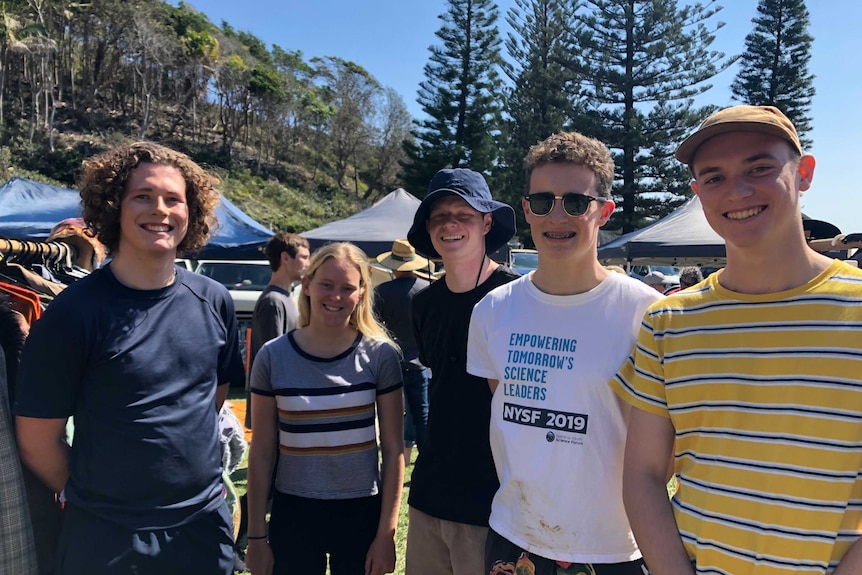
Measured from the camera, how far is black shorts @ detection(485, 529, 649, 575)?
1604mm

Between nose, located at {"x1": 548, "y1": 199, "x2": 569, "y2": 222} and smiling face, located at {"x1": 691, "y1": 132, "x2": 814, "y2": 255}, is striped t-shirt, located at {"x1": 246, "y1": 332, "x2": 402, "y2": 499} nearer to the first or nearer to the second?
nose, located at {"x1": 548, "y1": 199, "x2": 569, "y2": 222}

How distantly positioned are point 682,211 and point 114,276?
12.6 m

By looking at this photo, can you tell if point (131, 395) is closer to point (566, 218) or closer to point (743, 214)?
Result: point (566, 218)

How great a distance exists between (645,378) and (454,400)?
803 mm

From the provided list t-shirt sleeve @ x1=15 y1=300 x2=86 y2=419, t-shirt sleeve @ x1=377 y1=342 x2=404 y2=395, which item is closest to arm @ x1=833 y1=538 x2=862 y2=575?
t-shirt sleeve @ x1=377 y1=342 x2=404 y2=395

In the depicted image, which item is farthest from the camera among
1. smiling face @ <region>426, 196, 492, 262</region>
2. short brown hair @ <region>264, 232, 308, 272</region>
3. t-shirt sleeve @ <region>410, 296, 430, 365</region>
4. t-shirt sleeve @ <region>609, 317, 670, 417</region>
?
short brown hair @ <region>264, 232, 308, 272</region>

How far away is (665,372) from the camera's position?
1465mm

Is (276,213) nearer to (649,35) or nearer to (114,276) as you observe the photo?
(649,35)

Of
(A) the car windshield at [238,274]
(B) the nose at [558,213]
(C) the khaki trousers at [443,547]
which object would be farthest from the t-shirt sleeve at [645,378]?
(A) the car windshield at [238,274]

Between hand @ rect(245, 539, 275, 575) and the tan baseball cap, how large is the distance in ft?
6.66

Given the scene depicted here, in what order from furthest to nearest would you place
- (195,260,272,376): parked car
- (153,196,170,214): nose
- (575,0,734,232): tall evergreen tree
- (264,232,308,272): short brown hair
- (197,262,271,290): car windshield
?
(575,0,734,232): tall evergreen tree
(197,262,271,290): car windshield
(195,260,272,376): parked car
(264,232,308,272): short brown hair
(153,196,170,214): nose

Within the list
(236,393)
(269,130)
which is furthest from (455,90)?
(236,393)

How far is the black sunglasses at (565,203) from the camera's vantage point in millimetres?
1829

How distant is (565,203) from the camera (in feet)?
6.03
